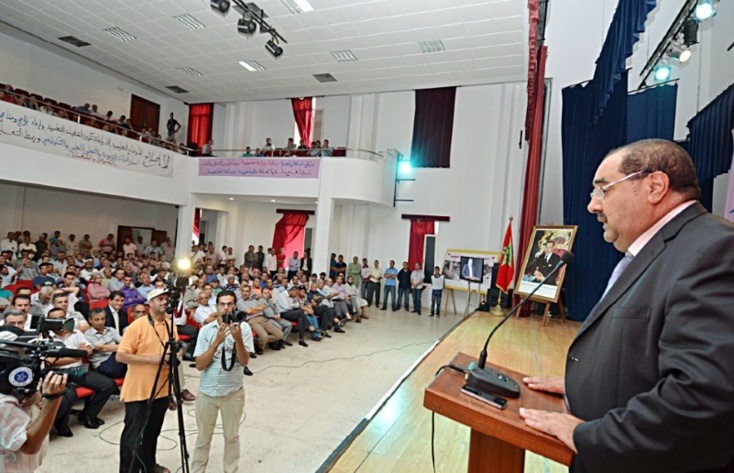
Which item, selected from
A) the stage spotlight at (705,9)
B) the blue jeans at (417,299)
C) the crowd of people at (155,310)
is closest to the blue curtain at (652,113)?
the stage spotlight at (705,9)

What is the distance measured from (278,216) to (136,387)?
36.9 ft

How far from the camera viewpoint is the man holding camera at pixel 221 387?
8.24ft

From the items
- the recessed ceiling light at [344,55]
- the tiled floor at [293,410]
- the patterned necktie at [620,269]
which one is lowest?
the tiled floor at [293,410]

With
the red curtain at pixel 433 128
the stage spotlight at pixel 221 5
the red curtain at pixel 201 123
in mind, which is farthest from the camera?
the red curtain at pixel 201 123

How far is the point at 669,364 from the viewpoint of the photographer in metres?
0.69

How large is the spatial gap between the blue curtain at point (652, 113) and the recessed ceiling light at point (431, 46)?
4232 mm

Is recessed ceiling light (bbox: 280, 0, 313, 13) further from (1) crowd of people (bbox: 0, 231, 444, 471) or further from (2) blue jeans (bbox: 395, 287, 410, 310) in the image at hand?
(2) blue jeans (bbox: 395, 287, 410, 310)

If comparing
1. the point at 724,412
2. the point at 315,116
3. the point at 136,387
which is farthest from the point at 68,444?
the point at 315,116

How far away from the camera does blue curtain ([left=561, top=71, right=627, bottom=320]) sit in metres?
6.38

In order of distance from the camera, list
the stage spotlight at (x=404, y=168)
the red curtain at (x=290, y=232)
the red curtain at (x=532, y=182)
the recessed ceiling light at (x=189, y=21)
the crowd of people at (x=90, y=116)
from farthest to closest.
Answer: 1. the red curtain at (x=290, y=232)
2. the stage spotlight at (x=404, y=168)
3. the recessed ceiling light at (x=189, y=21)
4. the crowd of people at (x=90, y=116)
5. the red curtain at (x=532, y=182)

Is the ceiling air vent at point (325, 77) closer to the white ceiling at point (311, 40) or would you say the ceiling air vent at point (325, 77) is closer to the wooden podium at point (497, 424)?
the white ceiling at point (311, 40)

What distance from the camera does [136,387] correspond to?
249 cm

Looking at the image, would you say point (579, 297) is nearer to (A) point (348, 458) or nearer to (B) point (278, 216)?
(A) point (348, 458)

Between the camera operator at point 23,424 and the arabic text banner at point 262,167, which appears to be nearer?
the camera operator at point 23,424
